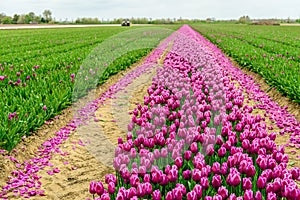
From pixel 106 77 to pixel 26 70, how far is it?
7.98 feet

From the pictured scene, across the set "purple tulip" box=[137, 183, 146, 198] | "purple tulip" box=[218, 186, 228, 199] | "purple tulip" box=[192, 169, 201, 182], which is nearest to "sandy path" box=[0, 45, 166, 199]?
"purple tulip" box=[137, 183, 146, 198]

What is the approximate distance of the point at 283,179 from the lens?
9.59 feet

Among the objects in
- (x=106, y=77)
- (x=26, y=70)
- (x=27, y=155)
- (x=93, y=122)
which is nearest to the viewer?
(x=27, y=155)

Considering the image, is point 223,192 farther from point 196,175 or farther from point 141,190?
point 141,190

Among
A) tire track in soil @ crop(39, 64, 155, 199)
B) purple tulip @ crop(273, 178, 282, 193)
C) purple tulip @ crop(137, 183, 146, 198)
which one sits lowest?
tire track in soil @ crop(39, 64, 155, 199)

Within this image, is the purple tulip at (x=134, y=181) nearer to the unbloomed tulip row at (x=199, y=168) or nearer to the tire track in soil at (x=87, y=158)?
the unbloomed tulip row at (x=199, y=168)

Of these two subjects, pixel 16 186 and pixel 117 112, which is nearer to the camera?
pixel 16 186

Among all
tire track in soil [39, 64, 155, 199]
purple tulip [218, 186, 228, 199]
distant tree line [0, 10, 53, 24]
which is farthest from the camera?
distant tree line [0, 10, 53, 24]

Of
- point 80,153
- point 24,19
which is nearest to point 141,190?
point 80,153

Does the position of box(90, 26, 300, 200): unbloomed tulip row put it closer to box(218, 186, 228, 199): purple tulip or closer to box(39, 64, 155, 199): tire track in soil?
box(218, 186, 228, 199): purple tulip

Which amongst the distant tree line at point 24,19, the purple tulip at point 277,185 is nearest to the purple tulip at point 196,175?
the purple tulip at point 277,185

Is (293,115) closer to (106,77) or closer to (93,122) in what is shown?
(93,122)

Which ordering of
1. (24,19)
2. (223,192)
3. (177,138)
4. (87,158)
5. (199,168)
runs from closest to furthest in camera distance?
(223,192), (199,168), (177,138), (87,158), (24,19)

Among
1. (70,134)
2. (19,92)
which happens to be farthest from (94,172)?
(19,92)
